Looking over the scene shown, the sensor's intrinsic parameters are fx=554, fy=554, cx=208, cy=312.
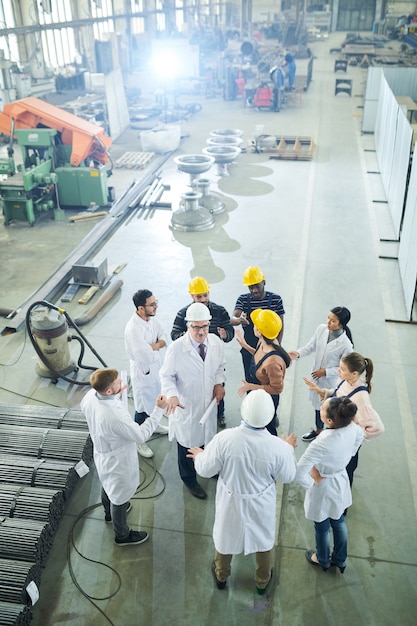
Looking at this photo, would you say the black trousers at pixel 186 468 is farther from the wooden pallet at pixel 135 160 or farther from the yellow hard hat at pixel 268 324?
the wooden pallet at pixel 135 160

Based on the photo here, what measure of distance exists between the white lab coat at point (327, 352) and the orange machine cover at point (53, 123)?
26.8 feet

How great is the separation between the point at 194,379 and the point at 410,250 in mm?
5168

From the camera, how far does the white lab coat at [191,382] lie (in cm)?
466

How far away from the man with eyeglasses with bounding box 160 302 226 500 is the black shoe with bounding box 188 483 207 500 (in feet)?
1.58

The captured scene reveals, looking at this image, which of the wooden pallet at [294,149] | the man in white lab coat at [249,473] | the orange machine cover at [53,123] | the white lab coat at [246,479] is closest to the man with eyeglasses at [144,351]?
the man in white lab coat at [249,473]

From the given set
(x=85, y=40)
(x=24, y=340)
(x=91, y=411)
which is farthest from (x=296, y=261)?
(x=85, y=40)

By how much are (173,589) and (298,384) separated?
10.2 feet

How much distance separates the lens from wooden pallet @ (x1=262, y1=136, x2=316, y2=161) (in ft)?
52.2

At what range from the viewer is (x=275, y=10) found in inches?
1820

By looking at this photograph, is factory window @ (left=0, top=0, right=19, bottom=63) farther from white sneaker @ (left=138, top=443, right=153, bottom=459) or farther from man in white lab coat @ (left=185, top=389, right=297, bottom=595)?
man in white lab coat @ (left=185, top=389, right=297, bottom=595)

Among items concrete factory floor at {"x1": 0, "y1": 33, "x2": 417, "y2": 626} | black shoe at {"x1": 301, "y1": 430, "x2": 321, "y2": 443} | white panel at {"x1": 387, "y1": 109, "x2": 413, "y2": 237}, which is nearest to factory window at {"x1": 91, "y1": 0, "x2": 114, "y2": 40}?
concrete factory floor at {"x1": 0, "y1": 33, "x2": 417, "y2": 626}

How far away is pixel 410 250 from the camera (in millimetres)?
8461

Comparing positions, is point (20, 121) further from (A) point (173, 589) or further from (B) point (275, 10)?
(B) point (275, 10)

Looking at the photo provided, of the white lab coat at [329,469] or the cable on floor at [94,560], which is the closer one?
the white lab coat at [329,469]
